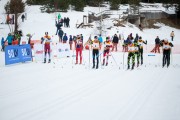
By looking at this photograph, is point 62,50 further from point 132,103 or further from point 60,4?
point 60,4

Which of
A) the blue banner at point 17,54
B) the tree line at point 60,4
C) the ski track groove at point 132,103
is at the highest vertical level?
the tree line at point 60,4

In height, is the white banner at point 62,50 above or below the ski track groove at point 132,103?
above

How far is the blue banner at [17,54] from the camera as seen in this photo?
1565 cm

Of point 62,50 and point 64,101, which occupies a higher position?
point 62,50

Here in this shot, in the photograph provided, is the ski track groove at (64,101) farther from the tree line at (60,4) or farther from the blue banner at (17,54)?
the tree line at (60,4)

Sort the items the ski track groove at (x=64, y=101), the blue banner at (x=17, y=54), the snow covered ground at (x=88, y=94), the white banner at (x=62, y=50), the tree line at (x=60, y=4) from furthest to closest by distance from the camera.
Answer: the tree line at (x=60, y=4) < the white banner at (x=62, y=50) < the blue banner at (x=17, y=54) < the snow covered ground at (x=88, y=94) < the ski track groove at (x=64, y=101)

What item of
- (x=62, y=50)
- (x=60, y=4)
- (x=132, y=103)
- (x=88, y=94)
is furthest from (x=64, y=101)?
(x=60, y=4)

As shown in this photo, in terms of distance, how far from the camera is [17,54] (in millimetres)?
16328

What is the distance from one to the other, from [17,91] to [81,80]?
122 inches

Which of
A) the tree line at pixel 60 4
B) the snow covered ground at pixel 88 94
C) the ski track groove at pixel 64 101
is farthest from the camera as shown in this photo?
the tree line at pixel 60 4

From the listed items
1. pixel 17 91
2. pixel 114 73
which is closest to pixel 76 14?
pixel 114 73

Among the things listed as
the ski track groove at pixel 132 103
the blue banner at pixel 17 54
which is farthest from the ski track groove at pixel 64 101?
the blue banner at pixel 17 54

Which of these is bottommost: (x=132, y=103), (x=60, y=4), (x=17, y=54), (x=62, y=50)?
(x=132, y=103)

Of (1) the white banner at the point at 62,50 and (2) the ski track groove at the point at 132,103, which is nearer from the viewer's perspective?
(2) the ski track groove at the point at 132,103
